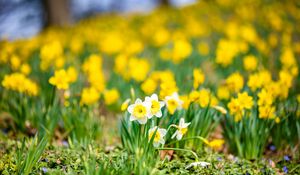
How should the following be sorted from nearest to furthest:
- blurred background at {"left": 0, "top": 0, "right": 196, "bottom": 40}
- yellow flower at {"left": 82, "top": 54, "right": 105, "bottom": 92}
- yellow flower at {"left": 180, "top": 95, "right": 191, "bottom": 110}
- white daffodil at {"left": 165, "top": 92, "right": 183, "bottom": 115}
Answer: white daffodil at {"left": 165, "top": 92, "right": 183, "bottom": 115}, yellow flower at {"left": 180, "top": 95, "right": 191, "bottom": 110}, yellow flower at {"left": 82, "top": 54, "right": 105, "bottom": 92}, blurred background at {"left": 0, "top": 0, "right": 196, "bottom": 40}

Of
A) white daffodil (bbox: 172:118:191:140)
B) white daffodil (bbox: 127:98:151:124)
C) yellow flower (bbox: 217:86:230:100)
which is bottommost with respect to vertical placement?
white daffodil (bbox: 172:118:191:140)

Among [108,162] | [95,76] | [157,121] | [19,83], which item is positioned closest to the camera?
[108,162]

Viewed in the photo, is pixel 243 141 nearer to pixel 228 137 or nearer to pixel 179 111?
pixel 228 137

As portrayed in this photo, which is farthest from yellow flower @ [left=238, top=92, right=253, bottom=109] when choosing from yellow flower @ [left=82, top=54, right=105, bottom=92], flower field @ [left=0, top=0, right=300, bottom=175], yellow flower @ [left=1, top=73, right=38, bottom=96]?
yellow flower @ [left=1, top=73, right=38, bottom=96]

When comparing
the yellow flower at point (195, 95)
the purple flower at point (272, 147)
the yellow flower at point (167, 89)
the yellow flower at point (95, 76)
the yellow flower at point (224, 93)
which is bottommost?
the purple flower at point (272, 147)

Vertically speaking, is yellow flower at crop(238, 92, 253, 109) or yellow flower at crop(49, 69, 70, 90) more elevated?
yellow flower at crop(49, 69, 70, 90)

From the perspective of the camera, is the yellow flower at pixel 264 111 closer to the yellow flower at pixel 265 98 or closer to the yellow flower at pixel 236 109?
the yellow flower at pixel 265 98

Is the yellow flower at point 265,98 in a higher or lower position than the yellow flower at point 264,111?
higher

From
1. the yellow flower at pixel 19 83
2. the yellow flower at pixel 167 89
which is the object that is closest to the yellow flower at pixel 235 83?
the yellow flower at pixel 167 89

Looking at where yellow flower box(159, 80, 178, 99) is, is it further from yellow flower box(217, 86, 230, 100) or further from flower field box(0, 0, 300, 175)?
yellow flower box(217, 86, 230, 100)

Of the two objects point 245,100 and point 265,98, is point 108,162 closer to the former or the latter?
point 245,100

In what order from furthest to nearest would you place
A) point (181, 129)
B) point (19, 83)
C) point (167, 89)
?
point (19, 83) → point (167, 89) → point (181, 129)

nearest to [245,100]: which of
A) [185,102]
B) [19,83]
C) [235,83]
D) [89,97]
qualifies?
[235,83]
